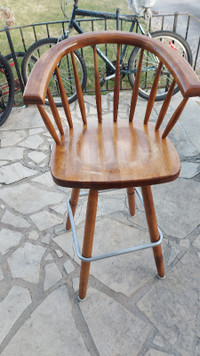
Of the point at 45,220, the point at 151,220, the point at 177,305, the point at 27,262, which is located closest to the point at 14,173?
the point at 45,220

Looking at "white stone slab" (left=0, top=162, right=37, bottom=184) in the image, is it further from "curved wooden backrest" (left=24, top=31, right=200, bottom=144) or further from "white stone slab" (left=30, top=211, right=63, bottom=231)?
"curved wooden backrest" (left=24, top=31, right=200, bottom=144)

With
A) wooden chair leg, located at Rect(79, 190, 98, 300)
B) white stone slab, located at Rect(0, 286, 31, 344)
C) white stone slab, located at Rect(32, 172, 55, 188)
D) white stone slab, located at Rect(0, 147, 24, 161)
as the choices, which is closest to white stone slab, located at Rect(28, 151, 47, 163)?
white stone slab, located at Rect(0, 147, 24, 161)

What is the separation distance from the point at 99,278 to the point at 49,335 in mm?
346

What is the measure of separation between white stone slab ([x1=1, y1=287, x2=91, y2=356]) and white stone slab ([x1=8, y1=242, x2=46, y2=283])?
0.17 meters

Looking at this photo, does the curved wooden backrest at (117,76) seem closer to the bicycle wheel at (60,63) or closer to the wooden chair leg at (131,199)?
the wooden chair leg at (131,199)

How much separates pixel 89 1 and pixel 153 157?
24.9 feet

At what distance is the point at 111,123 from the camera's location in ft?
4.76

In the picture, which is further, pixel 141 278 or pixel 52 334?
pixel 141 278

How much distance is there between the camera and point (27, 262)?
5.02 feet

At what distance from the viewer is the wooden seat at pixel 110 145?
1.04m

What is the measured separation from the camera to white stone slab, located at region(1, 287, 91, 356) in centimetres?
120

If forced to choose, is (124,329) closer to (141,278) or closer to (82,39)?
(141,278)

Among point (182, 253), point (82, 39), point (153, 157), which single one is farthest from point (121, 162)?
point (182, 253)

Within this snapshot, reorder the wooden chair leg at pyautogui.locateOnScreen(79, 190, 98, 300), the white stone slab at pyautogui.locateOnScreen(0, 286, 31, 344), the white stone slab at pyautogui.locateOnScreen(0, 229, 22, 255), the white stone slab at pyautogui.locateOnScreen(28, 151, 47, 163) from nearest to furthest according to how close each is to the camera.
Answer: the wooden chair leg at pyautogui.locateOnScreen(79, 190, 98, 300)
the white stone slab at pyautogui.locateOnScreen(0, 286, 31, 344)
the white stone slab at pyautogui.locateOnScreen(0, 229, 22, 255)
the white stone slab at pyautogui.locateOnScreen(28, 151, 47, 163)
